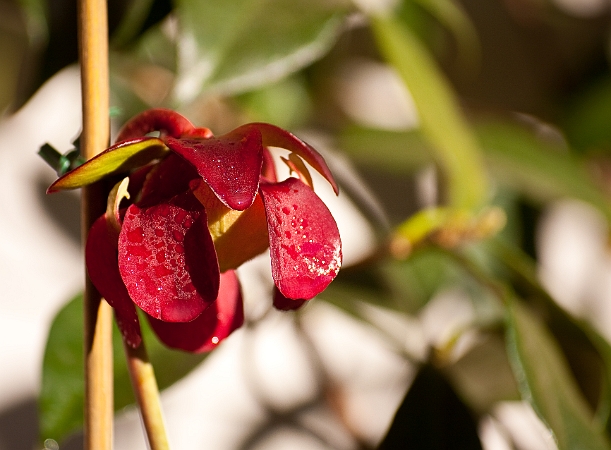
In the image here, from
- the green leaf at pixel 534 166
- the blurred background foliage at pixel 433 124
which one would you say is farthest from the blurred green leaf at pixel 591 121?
the green leaf at pixel 534 166

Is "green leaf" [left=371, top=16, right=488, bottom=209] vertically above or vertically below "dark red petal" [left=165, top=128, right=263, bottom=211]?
below

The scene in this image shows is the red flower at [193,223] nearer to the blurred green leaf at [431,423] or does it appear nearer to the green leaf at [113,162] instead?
the green leaf at [113,162]

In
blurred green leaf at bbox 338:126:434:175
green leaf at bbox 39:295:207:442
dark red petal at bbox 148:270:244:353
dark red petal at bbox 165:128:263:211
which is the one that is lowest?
blurred green leaf at bbox 338:126:434:175

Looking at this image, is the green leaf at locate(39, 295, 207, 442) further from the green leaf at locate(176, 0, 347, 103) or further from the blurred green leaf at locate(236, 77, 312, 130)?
the blurred green leaf at locate(236, 77, 312, 130)

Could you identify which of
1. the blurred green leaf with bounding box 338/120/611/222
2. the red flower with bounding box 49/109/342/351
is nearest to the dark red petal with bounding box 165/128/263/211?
the red flower with bounding box 49/109/342/351

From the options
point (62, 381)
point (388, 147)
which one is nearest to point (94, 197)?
point (62, 381)

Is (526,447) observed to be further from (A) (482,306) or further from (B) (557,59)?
(B) (557,59)

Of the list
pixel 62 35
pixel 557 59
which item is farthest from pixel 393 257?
pixel 557 59

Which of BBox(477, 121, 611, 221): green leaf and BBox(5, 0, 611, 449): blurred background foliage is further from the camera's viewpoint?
BBox(477, 121, 611, 221): green leaf
